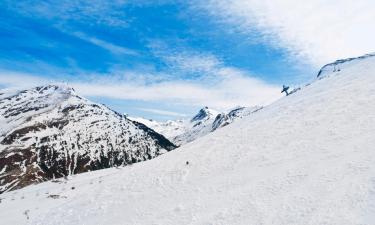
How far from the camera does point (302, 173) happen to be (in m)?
23.6

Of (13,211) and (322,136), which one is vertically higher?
(322,136)

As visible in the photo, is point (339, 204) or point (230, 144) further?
point (230, 144)

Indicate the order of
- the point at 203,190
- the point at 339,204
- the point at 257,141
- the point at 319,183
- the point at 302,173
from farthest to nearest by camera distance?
1. the point at 257,141
2. the point at 203,190
3. the point at 302,173
4. the point at 319,183
5. the point at 339,204

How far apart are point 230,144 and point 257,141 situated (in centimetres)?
247

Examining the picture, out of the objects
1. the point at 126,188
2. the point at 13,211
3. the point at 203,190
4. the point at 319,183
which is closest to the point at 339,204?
the point at 319,183

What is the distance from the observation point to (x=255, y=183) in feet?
79.2

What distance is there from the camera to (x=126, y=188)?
96.4ft

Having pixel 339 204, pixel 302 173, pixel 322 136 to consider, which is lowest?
pixel 339 204

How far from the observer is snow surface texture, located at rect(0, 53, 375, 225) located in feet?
66.7

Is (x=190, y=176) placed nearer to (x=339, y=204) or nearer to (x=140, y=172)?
(x=140, y=172)

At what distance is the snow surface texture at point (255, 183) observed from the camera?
66.7 ft

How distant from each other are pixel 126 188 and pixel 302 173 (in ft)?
42.5

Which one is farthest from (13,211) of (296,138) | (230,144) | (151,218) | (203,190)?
(296,138)

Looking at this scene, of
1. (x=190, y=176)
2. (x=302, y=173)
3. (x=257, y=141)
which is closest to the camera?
(x=302, y=173)
